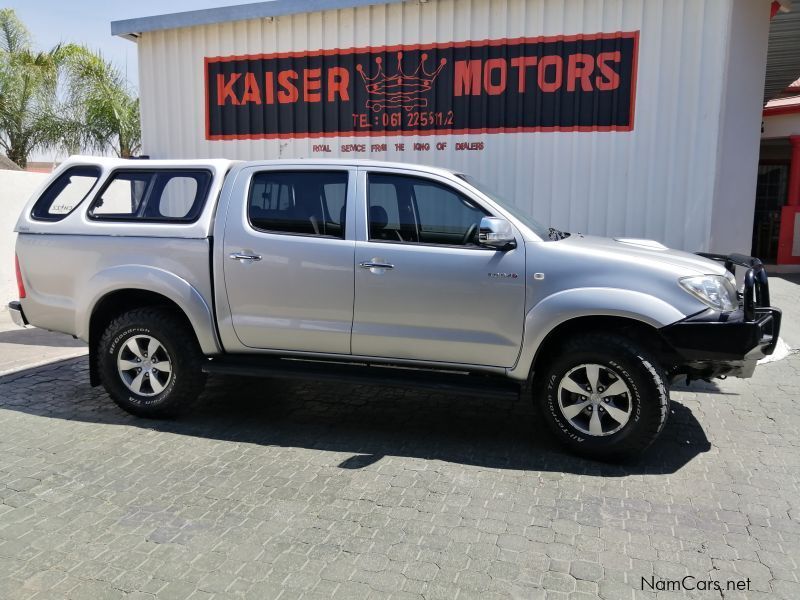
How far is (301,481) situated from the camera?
4.11 meters

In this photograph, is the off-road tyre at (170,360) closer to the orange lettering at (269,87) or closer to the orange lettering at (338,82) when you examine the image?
the orange lettering at (338,82)

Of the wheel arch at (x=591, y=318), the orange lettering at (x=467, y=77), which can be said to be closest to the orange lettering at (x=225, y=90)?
the orange lettering at (x=467, y=77)

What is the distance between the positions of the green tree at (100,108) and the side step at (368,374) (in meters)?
16.8

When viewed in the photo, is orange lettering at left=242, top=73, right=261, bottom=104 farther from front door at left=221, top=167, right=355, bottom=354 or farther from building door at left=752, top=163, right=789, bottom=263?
building door at left=752, top=163, right=789, bottom=263

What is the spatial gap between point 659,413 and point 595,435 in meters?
0.43

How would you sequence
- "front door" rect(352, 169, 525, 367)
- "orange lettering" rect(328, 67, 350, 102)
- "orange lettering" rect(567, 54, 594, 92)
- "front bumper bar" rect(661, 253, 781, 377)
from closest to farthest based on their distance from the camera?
"front bumper bar" rect(661, 253, 781, 377), "front door" rect(352, 169, 525, 367), "orange lettering" rect(567, 54, 594, 92), "orange lettering" rect(328, 67, 350, 102)

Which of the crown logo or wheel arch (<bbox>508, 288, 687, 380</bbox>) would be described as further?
the crown logo

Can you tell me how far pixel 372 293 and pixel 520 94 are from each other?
13.1 ft

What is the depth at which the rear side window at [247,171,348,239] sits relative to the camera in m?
4.91

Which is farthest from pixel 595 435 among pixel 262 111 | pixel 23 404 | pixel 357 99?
pixel 262 111

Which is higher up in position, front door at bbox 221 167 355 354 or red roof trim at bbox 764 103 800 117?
red roof trim at bbox 764 103 800 117

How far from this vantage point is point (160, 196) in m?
5.33
